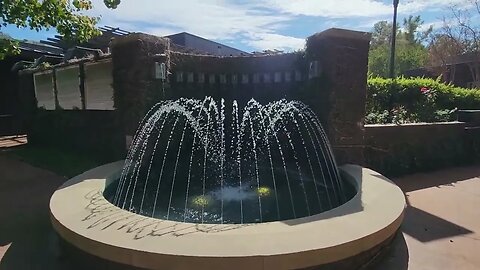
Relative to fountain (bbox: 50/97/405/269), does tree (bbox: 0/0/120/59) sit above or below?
above

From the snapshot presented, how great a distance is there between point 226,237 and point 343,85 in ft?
12.6

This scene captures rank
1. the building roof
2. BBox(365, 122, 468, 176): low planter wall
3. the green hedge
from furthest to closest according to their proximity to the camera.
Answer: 1. the building roof
2. the green hedge
3. BBox(365, 122, 468, 176): low planter wall

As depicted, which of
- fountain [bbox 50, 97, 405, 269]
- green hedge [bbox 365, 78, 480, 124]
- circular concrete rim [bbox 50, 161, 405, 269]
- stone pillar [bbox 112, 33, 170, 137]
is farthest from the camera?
green hedge [bbox 365, 78, 480, 124]

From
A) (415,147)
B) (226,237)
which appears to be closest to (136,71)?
(226,237)

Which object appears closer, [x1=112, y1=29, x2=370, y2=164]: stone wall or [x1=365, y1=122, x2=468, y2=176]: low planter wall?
[x1=112, y1=29, x2=370, y2=164]: stone wall

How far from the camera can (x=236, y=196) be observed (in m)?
4.55

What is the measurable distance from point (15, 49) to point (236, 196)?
755cm

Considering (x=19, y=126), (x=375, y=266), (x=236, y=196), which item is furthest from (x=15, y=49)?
(x=375, y=266)

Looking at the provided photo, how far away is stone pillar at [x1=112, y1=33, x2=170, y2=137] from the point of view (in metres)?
5.87

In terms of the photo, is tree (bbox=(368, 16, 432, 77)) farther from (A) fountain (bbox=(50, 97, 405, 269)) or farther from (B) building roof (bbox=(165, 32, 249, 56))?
(A) fountain (bbox=(50, 97, 405, 269))

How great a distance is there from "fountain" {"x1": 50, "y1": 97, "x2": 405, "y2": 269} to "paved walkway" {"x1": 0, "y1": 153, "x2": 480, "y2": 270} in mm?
411

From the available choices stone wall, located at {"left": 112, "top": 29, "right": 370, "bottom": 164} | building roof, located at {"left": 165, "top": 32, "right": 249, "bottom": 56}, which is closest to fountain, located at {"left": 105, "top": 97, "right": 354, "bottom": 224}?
stone wall, located at {"left": 112, "top": 29, "right": 370, "bottom": 164}

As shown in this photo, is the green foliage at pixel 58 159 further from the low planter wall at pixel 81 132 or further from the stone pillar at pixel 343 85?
the stone pillar at pixel 343 85

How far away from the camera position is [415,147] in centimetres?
686
